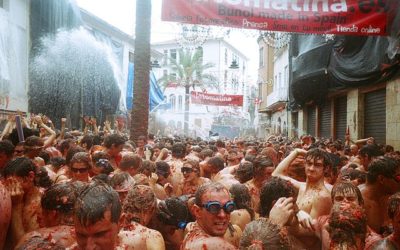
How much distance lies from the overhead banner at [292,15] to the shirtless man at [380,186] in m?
3.40

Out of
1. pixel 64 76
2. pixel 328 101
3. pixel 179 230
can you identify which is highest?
pixel 64 76

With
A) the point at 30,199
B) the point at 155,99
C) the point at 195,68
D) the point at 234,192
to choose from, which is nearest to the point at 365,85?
the point at 234,192

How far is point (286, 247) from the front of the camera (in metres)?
2.24

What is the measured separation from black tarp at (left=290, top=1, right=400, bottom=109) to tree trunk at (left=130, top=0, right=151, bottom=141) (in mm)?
5480

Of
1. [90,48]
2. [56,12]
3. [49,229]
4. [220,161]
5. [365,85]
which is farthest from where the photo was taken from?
[90,48]

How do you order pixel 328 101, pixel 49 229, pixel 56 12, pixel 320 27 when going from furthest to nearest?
pixel 56 12, pixel 328 101, pixel 320 27, pixel 49 229

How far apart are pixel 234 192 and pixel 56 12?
1744cm

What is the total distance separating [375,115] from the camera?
11.5 m

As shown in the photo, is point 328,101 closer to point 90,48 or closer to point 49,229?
point 90,48

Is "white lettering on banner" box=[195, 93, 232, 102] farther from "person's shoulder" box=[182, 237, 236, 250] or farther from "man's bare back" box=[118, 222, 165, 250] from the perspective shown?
"person's shoulder" box=[182, 237, 236, 250]

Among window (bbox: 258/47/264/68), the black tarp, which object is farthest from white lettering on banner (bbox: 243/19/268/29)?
window (bbox: 258/47/264/68)

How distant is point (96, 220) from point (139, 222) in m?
0.96

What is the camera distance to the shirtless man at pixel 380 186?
4.30 m

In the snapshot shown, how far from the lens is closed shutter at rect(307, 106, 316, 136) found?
18719 millimetres
